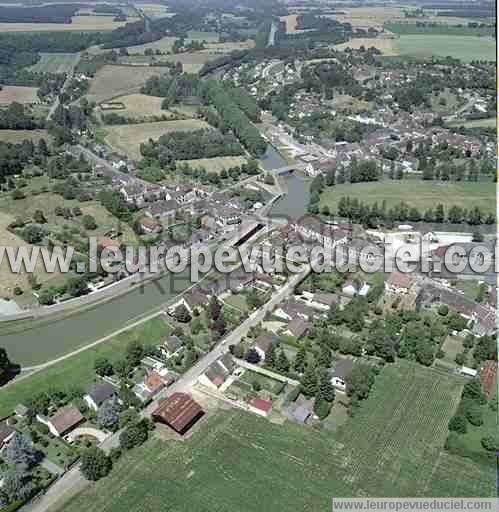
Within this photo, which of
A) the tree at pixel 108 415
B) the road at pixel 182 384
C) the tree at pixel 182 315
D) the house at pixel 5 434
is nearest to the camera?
the road at pixel 182 384

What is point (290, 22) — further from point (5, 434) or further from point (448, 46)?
point (5, 434)

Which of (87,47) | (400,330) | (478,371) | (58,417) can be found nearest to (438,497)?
(478,371)

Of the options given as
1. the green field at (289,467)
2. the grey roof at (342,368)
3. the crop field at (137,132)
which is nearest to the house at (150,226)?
the crop field at (137,132)

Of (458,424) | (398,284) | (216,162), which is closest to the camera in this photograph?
(458,424)

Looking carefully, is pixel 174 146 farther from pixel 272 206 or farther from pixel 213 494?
pixel 213 494

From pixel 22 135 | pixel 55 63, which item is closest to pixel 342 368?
pixel 22 135

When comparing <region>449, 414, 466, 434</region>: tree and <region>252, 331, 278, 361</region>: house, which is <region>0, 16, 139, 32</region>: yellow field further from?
<region>449, 414, 466, 434</region>: tree

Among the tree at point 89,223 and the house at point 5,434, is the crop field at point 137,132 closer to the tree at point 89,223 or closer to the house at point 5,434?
the tree at point 89,223
